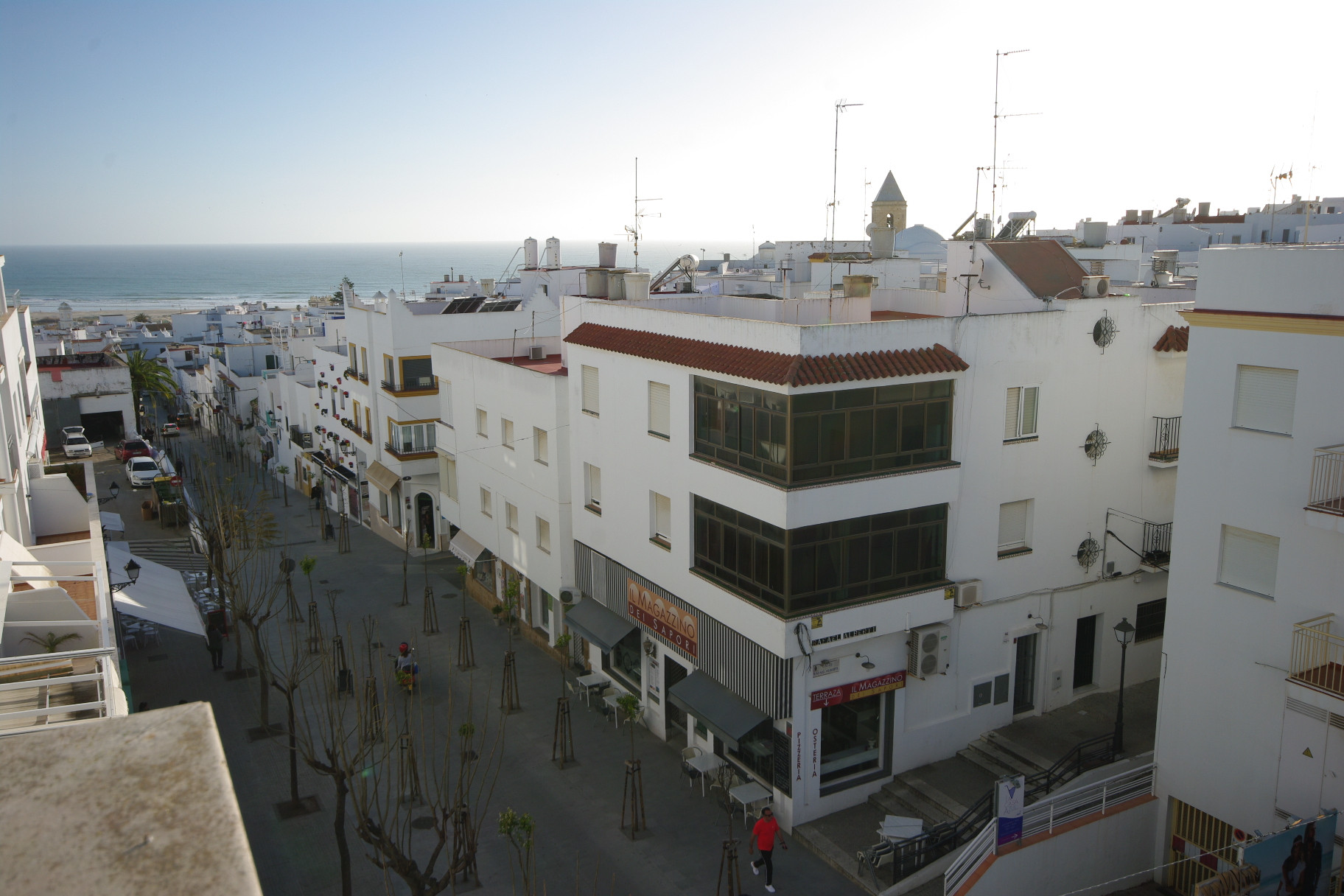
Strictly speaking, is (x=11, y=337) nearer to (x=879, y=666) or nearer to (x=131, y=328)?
(x=879, y=666)

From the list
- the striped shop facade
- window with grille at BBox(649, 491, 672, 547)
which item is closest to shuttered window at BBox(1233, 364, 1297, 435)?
the striped shop facade

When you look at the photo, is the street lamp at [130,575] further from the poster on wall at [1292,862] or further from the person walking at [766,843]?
the poster on wall at [1292,862]

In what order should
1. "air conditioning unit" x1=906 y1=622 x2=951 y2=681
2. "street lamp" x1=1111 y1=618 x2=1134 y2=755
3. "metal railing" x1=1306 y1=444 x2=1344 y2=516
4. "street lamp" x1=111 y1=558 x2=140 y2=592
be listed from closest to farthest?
"metal railing" x1=1306 y1=444 x2=1344 y2=516 → "street lamp" x1=1111 y1=618 x2=1134 y2=755 → "air conditioning unit" x1=906 y1=622 x2=951 y2=681 → "street lamp" x1=111 y1=558 x2=140 y2=592

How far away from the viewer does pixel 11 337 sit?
26828 mm

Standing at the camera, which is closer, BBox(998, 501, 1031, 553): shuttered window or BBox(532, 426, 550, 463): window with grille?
BBox(998, 501, 1031, 553): shuttered window

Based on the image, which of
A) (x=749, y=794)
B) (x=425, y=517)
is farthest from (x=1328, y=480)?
(x=425, y=517)

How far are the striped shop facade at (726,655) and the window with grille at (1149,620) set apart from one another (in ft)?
34.2

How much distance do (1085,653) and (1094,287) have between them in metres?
8.67

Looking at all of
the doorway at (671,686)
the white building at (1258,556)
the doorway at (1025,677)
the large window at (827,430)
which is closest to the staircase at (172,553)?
the doorway at (671,686)

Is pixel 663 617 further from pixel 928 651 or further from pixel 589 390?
pixel 589 390

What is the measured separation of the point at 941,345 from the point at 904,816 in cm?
928

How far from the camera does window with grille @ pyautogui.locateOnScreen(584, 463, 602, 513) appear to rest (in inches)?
974

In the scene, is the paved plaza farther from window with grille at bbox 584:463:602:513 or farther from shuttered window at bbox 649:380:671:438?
shuttered window at bbox 649:380:671:438

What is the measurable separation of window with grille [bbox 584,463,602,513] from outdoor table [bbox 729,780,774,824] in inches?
323
